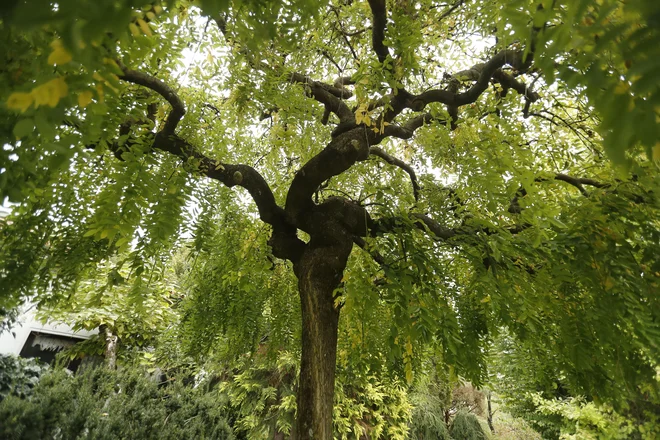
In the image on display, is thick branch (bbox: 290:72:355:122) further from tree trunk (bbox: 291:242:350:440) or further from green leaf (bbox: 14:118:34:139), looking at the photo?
green leaf (bbox: 14:118:34:139)

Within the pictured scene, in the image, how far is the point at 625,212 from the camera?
2062mm

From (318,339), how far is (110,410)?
2.46 meters

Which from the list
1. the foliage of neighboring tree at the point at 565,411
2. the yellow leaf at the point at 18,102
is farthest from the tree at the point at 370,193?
the foliage of neighboring tree at the point at 565,411

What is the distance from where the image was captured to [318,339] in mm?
2629

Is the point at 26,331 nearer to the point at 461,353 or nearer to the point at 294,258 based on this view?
the point at 294,258

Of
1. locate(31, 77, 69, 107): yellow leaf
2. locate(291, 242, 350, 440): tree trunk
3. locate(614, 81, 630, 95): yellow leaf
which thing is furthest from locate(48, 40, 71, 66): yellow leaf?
locate(291, 242, 350, 440): tree trunk

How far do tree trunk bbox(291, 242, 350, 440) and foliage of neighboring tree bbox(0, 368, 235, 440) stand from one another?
6.66 feet

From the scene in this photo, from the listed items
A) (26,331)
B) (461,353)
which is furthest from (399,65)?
(26,331)

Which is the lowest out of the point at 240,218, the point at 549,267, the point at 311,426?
the point at 311,426

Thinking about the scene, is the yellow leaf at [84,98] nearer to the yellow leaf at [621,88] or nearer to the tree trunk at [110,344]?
the yellow leaf at [621,88]

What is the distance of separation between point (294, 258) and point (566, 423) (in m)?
6.51

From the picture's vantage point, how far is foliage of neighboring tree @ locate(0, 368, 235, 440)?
2.96m

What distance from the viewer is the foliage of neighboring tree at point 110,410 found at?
9.70ft

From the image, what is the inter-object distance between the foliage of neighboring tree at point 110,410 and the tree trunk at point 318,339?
6.66 ft
